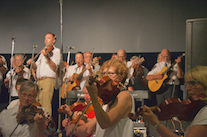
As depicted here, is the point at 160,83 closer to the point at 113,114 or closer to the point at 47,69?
the point at 113,114

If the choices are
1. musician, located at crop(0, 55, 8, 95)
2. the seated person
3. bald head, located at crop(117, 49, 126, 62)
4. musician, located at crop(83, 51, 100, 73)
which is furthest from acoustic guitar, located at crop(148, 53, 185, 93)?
musician, located at crop(0, 55, 8, 95)

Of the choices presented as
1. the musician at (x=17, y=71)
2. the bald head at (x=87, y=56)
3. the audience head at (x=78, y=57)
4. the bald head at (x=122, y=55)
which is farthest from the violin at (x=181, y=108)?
the musician at (x=17, y=71)

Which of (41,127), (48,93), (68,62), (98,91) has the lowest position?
(41,127)

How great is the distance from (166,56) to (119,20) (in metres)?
0.73

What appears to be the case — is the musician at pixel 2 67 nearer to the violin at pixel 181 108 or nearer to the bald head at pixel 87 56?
the bald head at pixel 87 56

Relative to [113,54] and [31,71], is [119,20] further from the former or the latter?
[31,71]

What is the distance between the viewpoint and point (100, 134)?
1.54m

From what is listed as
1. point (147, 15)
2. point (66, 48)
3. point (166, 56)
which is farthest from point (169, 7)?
point (66, 48)

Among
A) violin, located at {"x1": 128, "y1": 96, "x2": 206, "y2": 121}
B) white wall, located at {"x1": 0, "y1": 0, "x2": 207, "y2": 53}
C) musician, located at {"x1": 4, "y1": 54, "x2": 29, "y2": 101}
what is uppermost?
white wall, located at {"x1": 0, "y1": 0, "x2": 207, "y2": 53}

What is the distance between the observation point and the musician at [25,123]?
1.97 meters

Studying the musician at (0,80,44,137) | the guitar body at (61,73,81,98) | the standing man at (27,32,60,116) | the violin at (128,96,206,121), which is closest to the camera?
the violin at (128,96,206,121)

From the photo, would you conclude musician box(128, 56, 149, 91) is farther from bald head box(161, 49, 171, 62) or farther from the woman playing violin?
the woman playing violin

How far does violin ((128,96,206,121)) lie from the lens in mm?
1420

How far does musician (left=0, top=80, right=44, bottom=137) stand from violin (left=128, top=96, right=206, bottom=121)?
1.23 m
